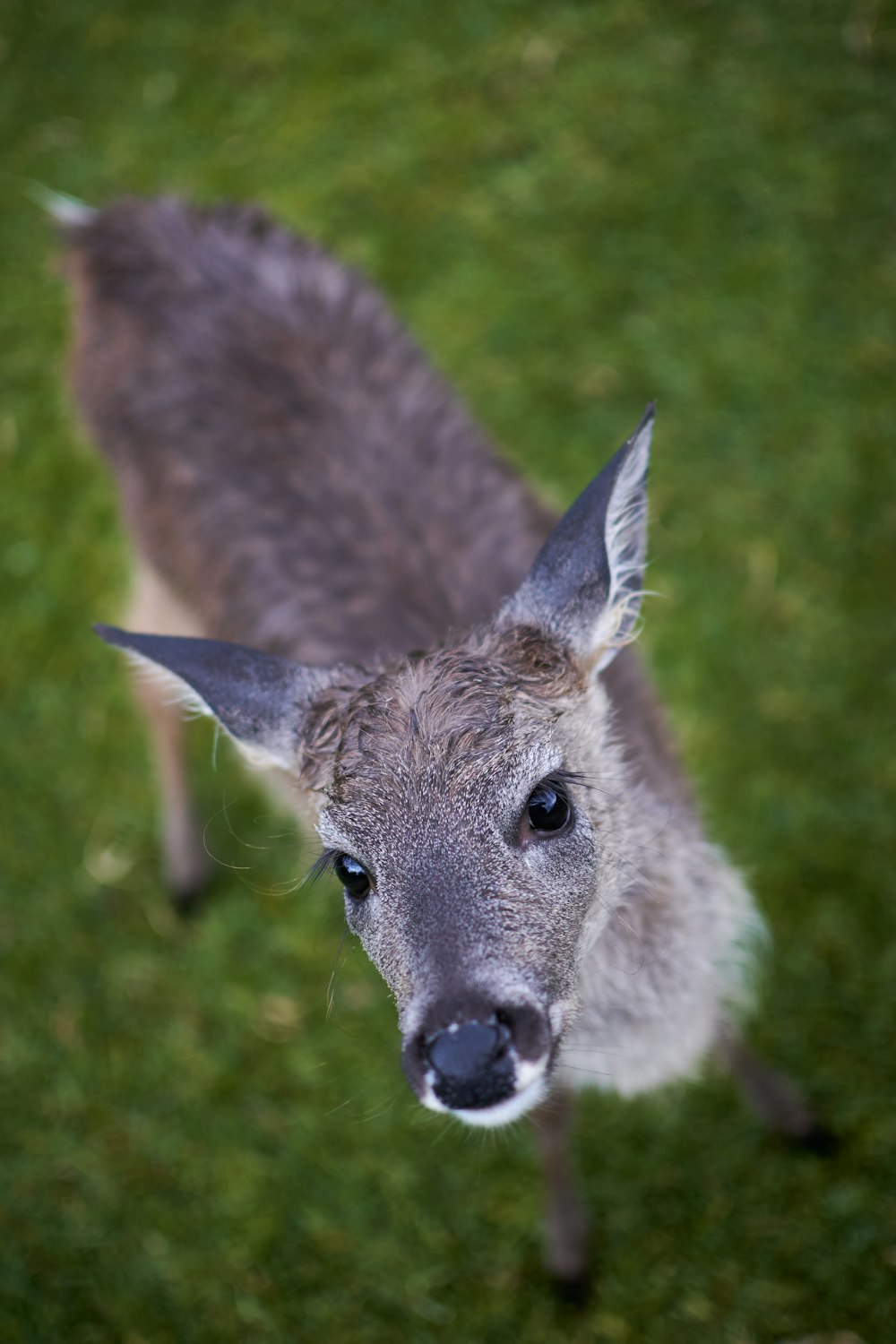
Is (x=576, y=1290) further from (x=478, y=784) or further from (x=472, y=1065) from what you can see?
(x=478, y=784)

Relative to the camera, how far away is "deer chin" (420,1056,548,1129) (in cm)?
204

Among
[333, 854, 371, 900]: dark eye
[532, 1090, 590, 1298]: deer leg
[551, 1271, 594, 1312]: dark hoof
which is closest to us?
[333, 854, 371, 900]: dark eye

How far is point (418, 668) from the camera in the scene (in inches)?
97.4

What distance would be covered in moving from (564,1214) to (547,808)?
1884 millimetres

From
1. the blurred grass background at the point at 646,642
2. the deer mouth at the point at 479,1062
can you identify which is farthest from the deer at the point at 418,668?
the blurred grass background at the point at 646,642

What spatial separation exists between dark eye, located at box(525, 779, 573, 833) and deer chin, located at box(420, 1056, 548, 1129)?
0.47 meters

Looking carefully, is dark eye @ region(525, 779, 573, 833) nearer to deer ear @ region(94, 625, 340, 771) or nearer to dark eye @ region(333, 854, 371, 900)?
dark eye @ region(333, 854, 371, 900)

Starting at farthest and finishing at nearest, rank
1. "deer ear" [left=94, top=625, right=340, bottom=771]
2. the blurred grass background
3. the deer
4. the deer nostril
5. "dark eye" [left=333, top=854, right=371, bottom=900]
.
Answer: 1. the blurred grass background
2. "deer ear" [left=94, top=625, right=340, bottom=771]
3. "dark eye" [left=333, top=854, right=371, bottom=900]
4. the deer
5. the deer nostril

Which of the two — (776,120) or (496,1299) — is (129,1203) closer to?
(496,1299)

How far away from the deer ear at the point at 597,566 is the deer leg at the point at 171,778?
2.14 metres

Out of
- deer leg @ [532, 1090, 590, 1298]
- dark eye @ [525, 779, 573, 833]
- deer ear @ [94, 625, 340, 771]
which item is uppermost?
deer ear @ [94, 625, 340, 771]

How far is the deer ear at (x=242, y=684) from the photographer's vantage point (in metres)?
2.53

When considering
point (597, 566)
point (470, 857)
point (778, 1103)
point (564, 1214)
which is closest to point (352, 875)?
point (470, 857)

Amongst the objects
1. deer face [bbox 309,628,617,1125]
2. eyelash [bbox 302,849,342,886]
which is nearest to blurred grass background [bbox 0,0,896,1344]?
eyelash [bbox 302,849,342,886]
